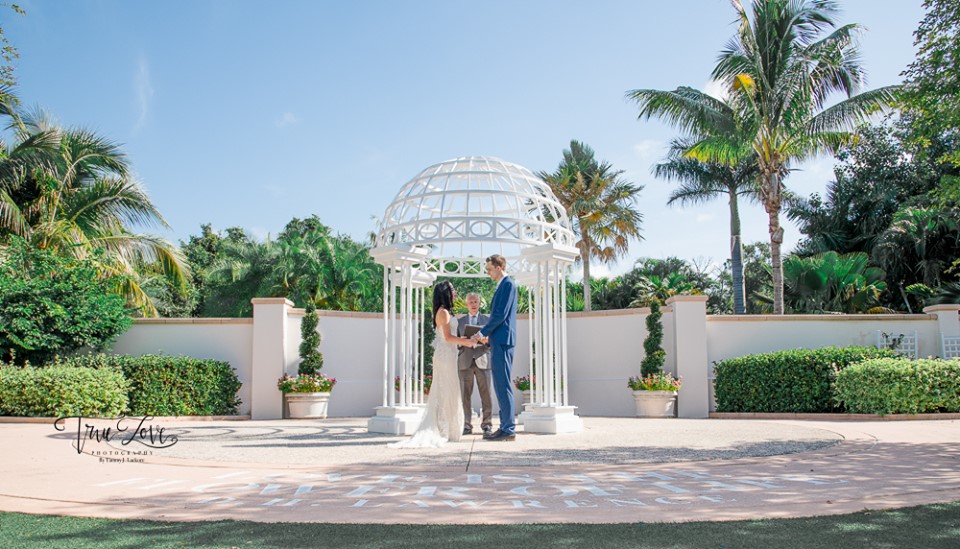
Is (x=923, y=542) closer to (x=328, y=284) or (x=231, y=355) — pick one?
(x=231, y=355)

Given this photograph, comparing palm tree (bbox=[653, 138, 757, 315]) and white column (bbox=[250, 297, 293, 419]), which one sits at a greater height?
palm tree (bbox=[653, 138, 757, 315])

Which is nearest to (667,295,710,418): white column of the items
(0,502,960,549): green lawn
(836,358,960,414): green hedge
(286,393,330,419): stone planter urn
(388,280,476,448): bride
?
(836,358,960,414): green hedge

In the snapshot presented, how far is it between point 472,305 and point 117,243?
11987 mm

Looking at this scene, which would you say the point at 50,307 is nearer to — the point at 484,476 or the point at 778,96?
the point at 484,476

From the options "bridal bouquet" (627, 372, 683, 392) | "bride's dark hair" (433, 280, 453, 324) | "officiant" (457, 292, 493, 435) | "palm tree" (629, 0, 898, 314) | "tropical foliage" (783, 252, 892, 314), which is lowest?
"bridal bouquet" (627, 372, 683, 392)

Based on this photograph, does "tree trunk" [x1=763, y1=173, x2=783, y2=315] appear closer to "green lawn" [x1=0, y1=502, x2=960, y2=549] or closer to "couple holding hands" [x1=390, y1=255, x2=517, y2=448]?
"couple holding hands" [x1=390, y1=255, x2=517, y2=448]

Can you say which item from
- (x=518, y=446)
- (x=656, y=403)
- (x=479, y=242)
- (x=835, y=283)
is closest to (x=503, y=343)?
(x=518, y=446)

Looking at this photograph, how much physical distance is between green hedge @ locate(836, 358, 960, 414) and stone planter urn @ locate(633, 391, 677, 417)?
11.0 ft

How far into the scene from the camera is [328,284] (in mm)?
24844

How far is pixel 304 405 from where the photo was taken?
13.2m

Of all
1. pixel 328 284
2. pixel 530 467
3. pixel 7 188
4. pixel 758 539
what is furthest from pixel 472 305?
pixel 328 284

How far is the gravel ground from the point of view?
6.44 meters

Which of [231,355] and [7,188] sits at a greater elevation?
[7,188]

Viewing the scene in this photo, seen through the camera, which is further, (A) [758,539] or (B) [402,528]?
(B) [402,528]
